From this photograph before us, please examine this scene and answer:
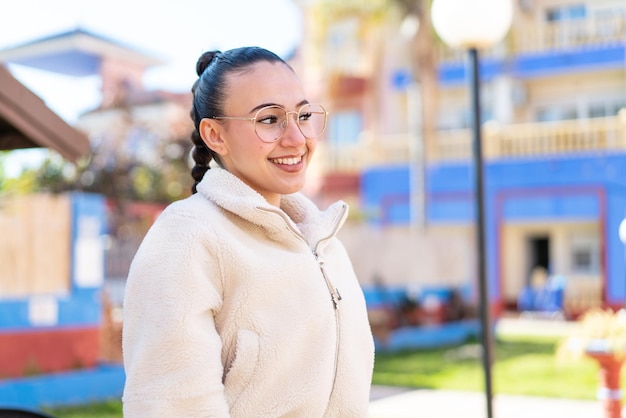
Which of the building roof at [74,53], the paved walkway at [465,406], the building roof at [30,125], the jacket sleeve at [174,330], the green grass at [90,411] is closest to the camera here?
the jacket sleeve at [174,330]

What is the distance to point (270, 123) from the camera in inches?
78.7

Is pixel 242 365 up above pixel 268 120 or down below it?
below

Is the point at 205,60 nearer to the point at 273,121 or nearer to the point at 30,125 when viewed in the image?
the point at 273,121

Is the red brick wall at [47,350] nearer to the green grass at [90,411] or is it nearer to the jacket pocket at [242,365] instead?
the green grass at [90,411]

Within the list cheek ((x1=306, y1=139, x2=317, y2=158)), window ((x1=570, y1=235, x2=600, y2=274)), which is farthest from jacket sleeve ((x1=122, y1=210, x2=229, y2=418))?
window ((x1=570, y1=235, x2=600, y2=274))

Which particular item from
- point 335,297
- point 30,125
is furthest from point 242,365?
point 30,125

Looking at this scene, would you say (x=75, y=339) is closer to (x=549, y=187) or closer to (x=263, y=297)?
(x=263, y=297)

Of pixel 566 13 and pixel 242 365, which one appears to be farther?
pixel 566 13

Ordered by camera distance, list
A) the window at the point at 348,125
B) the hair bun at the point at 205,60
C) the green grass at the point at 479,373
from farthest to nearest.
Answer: the window at the point at 348,125 < the green grass at the point at 479,373 < the hair bun at the point at 205,60

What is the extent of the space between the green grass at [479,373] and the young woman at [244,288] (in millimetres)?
5984

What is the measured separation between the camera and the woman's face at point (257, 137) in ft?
6.53

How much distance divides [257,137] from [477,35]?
4307 mm

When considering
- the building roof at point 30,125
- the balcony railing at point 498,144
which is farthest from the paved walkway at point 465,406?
the balcony railing at point 498,144

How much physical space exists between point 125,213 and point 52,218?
631 cm
